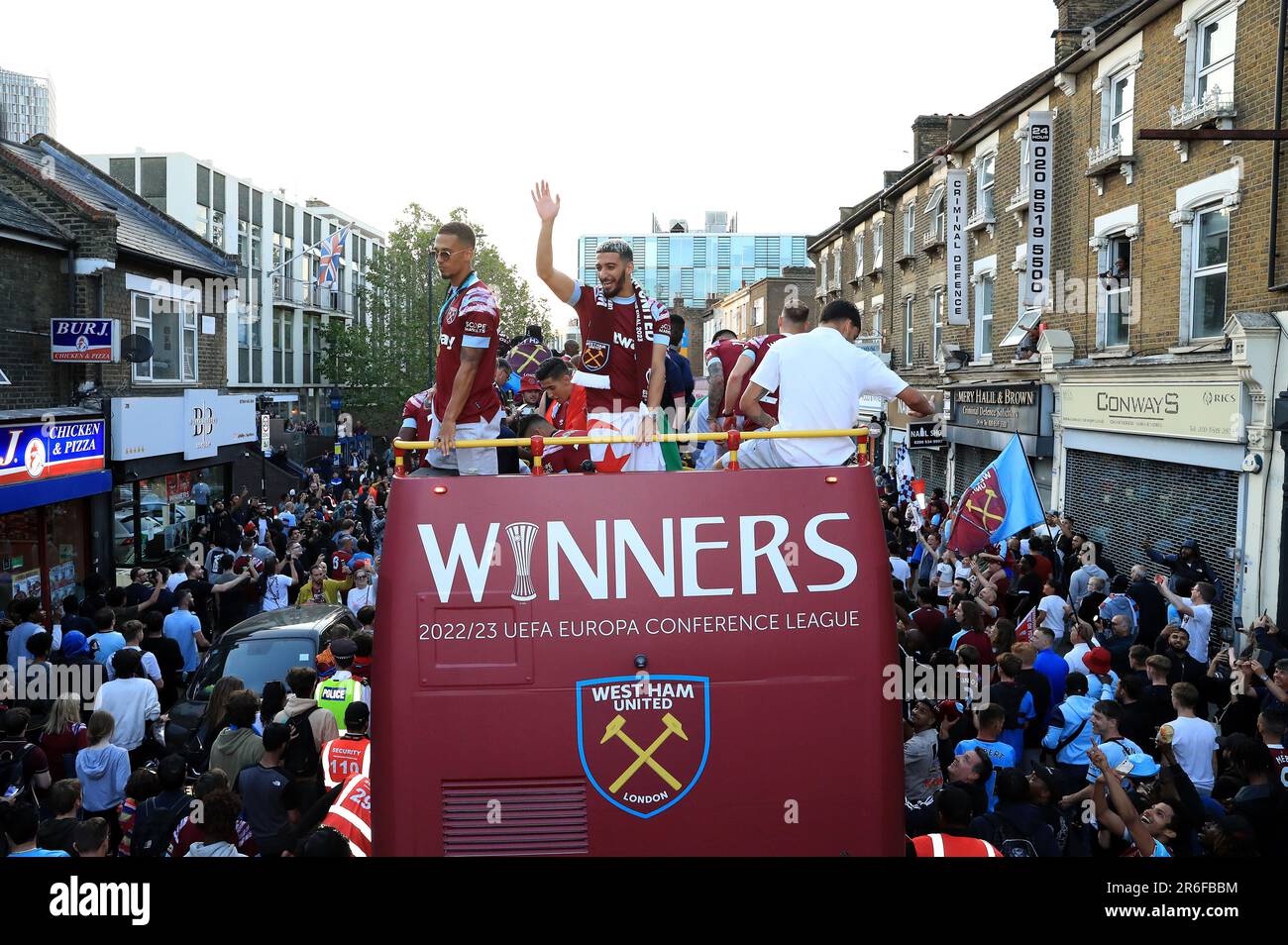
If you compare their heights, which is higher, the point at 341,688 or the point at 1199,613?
the point at 1199,613

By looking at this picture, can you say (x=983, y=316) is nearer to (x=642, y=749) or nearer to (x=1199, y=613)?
(x=1199, y=613)

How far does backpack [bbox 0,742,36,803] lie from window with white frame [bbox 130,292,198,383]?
13.3m

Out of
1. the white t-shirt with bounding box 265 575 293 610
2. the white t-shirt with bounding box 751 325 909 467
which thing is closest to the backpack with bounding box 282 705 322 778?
the white t-shirt with bounding box 751 325 909 467

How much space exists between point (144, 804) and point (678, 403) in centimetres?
434

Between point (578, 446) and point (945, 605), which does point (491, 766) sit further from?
point (945, 605)

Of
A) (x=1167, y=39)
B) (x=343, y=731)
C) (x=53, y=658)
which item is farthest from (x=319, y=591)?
(x=1167, y=39)

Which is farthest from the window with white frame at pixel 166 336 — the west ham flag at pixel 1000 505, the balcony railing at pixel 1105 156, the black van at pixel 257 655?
the balcony railing at pixel 1105 156

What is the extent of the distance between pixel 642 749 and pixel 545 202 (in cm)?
297

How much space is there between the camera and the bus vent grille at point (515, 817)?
427 centimetres

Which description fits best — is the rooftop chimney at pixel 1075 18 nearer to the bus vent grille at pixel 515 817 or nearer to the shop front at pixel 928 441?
the shop front at pixel 928 441

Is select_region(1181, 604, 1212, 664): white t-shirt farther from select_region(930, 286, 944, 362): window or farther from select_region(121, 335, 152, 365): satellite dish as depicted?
select_region(930, 286, 944, 362): window

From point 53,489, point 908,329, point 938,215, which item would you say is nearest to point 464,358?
point 53,489

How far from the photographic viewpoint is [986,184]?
23.2 metres

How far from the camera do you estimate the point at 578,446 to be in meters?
6.05
